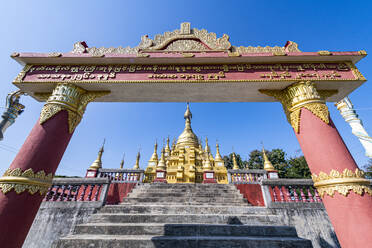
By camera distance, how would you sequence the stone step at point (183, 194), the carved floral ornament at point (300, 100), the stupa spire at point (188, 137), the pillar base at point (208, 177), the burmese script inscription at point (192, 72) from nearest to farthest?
the carved floral ornament at point (300, 100)
the burmese script inscription at point (192, 72)
the stone step at point (183, 194)
the pillar base at point (208, 177)
the stupa spire at point (188, 137)

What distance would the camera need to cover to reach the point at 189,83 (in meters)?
3.44

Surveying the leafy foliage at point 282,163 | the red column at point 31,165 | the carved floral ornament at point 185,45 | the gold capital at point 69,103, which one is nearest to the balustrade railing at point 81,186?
the red column at point 31,165

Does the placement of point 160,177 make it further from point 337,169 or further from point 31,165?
point 337,169

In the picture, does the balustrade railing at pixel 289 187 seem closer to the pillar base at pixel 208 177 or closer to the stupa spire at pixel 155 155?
the pillar base at pixel 208 177

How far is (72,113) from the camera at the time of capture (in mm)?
3260

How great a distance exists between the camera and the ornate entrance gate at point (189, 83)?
107 inches

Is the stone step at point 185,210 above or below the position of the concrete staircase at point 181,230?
above

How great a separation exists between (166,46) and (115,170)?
6.97 meters

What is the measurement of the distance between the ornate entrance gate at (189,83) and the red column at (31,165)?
17 mm

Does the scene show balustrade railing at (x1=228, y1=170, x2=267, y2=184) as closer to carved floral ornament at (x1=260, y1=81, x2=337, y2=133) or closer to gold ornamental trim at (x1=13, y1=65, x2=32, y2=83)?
carved floral ornament at (x1=260, y1=81, x2=337, y2=133)

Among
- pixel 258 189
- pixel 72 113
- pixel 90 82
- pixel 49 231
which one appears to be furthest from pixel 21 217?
pixel 258 189

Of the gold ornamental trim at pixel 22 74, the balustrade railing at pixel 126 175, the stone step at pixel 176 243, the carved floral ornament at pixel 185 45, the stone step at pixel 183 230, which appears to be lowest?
the stone step at pixel 176 243

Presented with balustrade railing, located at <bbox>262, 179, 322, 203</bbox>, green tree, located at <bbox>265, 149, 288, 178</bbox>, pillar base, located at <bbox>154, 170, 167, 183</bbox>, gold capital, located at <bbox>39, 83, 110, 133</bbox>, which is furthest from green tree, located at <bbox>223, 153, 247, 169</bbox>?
gold capital, located at <bbox>39, 83, 110, 133</bbox>

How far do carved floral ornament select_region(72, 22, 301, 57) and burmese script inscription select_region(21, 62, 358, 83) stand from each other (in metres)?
0.36
